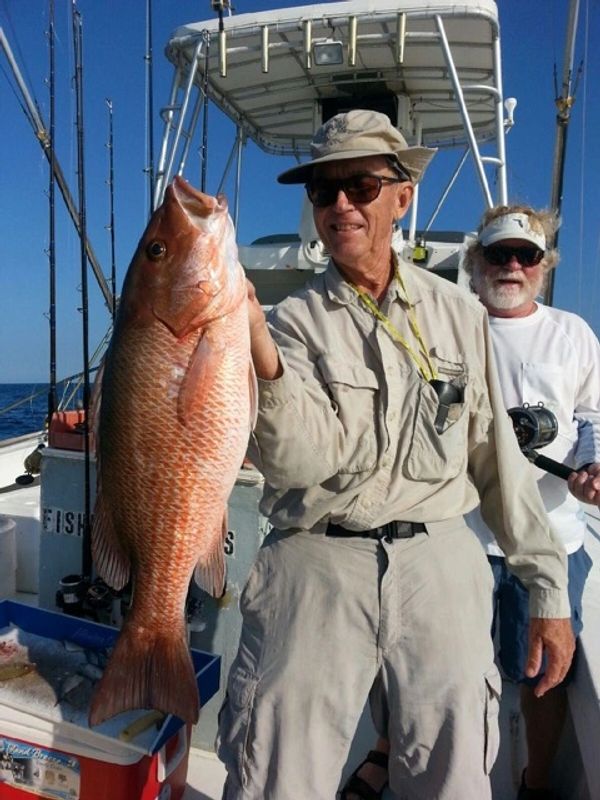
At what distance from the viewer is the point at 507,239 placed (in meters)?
2.85

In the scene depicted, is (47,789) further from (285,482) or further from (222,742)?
(285,482)

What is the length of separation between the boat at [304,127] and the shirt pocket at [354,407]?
1056mm

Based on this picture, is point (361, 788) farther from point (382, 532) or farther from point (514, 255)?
point (514, 255)

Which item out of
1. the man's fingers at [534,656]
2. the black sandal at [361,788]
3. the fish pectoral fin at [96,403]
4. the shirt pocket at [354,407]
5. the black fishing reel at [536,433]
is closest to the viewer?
the fish pectoral fin at [96,403]

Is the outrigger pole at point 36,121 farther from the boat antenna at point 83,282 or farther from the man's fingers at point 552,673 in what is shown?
the man's fingers at point 552,673

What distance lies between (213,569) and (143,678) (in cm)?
34

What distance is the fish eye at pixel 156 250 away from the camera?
162cm

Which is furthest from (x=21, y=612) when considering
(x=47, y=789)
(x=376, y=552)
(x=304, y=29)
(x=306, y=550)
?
(x=304, y=29)

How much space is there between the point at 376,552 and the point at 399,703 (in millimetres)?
424

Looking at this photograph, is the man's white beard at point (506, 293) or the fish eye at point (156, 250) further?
the man's white beard at point (506, 293)

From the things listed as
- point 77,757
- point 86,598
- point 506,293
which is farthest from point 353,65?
point 77,757

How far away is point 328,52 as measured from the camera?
739 centimetres

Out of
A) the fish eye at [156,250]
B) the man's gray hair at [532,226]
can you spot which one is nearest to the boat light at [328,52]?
the man's gray hair at [532,226]

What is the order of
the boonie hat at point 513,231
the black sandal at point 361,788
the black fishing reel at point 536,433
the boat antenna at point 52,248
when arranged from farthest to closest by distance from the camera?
the boat antenna at point 52,248 → the boonie hat at point 513,231 → the black sandal at point 361,788 → the black fishing reel at point 536,433
